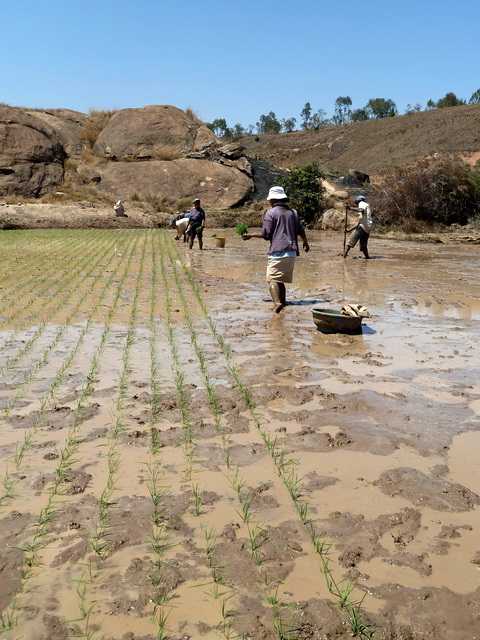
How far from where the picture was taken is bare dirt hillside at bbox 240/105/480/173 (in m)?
61.2

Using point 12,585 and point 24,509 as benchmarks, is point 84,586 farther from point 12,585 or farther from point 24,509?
point 24,509

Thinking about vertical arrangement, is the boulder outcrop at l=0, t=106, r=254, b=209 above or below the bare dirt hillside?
below

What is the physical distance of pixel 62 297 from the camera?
9.64m

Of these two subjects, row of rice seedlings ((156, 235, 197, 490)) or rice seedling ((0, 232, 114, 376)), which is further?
rice seedling ((0, 232, 114, 376))

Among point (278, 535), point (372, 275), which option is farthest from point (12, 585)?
point (372, 275)

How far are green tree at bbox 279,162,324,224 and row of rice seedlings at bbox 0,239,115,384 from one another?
508 inches

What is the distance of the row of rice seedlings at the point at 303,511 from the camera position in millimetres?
2475

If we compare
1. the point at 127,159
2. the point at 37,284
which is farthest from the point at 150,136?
the point at 37,284

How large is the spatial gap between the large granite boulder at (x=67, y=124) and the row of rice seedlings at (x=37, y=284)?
21359 millimetres

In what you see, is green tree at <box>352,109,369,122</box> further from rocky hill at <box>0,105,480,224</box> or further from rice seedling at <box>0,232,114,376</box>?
rice seedling at <box>0,232,114,376</box>

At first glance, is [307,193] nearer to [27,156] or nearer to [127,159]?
[127,159]

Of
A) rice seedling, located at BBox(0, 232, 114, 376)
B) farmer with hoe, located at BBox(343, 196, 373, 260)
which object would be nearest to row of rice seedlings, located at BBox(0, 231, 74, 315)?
rice seedling, located at BBox(0, 232, 114, 376)

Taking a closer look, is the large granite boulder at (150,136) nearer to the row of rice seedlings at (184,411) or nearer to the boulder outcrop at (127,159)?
the boulder outcrop at (127,159)

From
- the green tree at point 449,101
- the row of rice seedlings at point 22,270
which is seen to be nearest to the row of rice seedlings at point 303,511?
the row of rice seedlings at point 22,270
